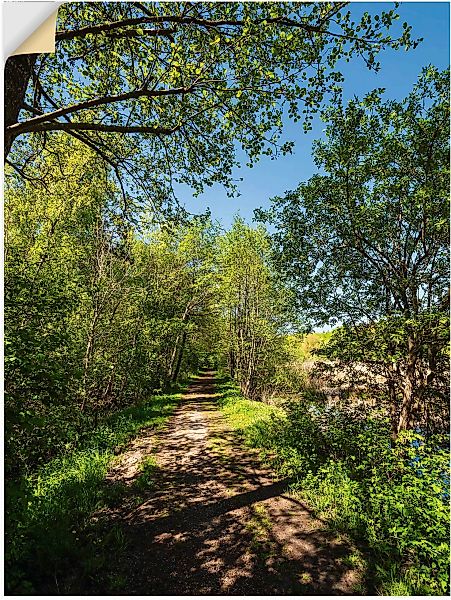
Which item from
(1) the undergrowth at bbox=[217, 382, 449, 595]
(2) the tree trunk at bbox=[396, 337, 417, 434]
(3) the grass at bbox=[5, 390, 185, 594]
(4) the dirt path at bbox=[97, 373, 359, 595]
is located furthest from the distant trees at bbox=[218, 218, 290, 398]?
(3) the grass at bbox=[5, 390, 185, 594]

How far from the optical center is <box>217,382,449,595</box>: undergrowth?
103 inches

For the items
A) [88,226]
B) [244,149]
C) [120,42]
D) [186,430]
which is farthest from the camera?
[186,430]

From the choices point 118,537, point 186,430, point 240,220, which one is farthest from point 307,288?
point 240,220

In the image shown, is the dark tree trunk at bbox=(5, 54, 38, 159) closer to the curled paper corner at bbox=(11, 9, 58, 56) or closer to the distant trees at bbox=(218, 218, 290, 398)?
the curled paper corner at bbox=(11, 9, 58, 56)

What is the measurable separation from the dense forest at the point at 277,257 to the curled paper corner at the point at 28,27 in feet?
0.70

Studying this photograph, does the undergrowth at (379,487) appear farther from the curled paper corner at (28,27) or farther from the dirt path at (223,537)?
the curled paper corner at (28,27)

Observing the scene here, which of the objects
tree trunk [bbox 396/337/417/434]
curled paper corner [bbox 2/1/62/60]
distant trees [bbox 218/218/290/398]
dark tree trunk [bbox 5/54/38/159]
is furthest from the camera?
distant trees [bbox 218/218/290/398]

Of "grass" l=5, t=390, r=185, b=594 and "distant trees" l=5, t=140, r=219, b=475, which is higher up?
"distant trees" l=5, t=140, r=219, b=475

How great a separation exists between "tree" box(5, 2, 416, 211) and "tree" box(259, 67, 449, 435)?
0.82 metres

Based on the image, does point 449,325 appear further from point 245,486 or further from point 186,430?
point 186,430

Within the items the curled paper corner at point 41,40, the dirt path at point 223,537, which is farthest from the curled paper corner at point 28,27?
the dirt path at point 223,537

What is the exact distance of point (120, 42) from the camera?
147 inches

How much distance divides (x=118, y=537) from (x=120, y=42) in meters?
5.47

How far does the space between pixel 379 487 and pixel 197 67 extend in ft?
15.8
